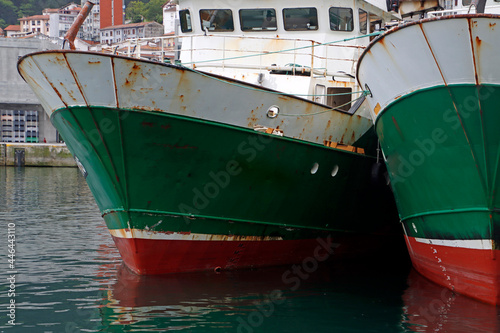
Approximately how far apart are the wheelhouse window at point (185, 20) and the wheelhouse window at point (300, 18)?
73.8 inches

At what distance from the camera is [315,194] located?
36.7ft

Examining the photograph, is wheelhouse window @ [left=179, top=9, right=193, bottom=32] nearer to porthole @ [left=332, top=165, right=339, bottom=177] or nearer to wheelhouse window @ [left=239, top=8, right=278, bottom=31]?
wheelhouse window @ [left=239, top=8, right=278, bottom=31]

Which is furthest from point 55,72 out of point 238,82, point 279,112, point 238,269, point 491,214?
point 491,214

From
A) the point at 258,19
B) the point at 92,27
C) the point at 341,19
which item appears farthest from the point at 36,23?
the point at 341,19

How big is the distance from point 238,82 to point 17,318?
434 centimetres

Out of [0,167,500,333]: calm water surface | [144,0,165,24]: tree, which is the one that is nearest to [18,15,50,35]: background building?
[144,0,165,24]: tree

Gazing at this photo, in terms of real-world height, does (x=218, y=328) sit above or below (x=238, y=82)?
below

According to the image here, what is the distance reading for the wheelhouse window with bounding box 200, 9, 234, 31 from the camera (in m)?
12.9

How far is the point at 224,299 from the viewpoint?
9.34 meters

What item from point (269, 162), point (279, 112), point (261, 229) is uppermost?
point (279, 112)

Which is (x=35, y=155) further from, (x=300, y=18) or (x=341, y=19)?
(x=341, y=19)

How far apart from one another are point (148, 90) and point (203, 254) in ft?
9.08

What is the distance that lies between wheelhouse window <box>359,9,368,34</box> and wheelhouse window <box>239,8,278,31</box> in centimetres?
165

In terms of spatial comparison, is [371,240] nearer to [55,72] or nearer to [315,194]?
[315,194]
